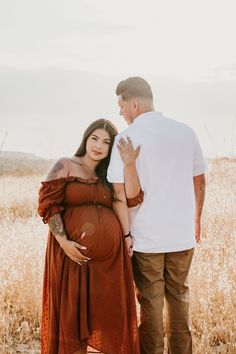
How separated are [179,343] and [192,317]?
0.67 metres

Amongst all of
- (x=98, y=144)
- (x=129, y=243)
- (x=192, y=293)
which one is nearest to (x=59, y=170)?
(x=98, y=144)

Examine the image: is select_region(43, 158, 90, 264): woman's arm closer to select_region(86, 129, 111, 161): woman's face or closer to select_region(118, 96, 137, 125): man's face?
select_region(86, 129, 111, 161): woman's face

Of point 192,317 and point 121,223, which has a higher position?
point 121,223

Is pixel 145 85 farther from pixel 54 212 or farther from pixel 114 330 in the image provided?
pixel 114 330

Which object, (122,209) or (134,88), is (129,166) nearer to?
(122,209)

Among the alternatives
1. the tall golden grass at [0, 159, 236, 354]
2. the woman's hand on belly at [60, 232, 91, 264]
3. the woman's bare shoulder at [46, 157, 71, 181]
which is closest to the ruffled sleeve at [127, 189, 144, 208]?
the woman's hand on belly at [60, 232, 91, 264]

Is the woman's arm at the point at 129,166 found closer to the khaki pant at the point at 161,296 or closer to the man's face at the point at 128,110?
the man's face at the point at 128,110

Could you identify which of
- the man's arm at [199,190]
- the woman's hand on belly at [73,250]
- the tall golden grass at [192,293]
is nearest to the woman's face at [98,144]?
the woman's hand on belly at [73,250]

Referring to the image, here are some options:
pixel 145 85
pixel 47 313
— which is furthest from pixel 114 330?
pixel 145 85

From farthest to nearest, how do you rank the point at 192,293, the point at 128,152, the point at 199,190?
1. the point at 192,293
2. the point at 199,190
3. the point at 128,152

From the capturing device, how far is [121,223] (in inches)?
139

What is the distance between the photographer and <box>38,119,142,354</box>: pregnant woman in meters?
3.49

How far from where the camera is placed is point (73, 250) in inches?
136

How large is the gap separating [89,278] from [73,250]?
11.6 inches
